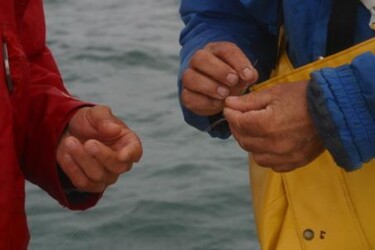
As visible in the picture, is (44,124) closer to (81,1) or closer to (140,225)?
(140,225)

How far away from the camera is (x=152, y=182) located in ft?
17.0

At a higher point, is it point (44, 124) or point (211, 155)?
point (44, 124)

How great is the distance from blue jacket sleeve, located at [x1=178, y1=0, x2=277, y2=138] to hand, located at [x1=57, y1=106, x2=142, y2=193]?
1.64 feet

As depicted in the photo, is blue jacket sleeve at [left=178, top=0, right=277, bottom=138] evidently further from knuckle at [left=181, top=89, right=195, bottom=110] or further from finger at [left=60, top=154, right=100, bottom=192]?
finger at [left=60, top=154, right=100, bottom=192]

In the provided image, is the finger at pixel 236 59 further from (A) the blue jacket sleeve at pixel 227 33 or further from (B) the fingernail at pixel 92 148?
(B) the fingernail at pixel 92 148

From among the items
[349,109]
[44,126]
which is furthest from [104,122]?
[349,109]

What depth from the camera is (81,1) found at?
10.3m

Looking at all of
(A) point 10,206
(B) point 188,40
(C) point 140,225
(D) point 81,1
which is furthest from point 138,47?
(A) point 10,206

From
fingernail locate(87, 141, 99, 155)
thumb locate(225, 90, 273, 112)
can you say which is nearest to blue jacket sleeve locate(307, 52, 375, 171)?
thumb locate(225, 90, 273, 112)

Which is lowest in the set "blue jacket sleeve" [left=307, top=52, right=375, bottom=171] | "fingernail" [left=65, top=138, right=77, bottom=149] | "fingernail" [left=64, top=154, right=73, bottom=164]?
"fingernail" [left=64, top=154, right=73, bottom=164]

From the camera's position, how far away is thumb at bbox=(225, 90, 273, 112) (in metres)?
2.26

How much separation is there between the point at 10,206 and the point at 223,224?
2.44 m

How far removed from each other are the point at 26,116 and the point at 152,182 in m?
2.71

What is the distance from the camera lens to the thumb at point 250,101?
7.41 feet
